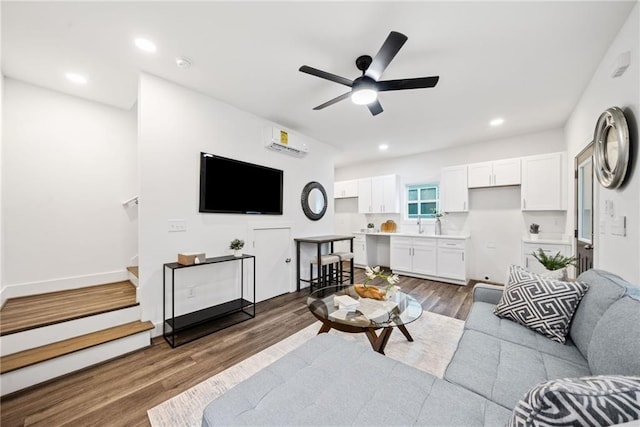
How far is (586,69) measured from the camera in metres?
2.42

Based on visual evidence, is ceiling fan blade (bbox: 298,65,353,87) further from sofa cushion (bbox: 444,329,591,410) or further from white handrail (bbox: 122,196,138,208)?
white handrail (bbox: 122,196,138,208)

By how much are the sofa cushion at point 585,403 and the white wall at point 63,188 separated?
4.18 metres

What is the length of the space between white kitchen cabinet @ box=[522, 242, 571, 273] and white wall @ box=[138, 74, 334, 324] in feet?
13.8

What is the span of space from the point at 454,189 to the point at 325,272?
3.03 meters

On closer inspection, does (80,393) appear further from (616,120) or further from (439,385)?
(616,120)

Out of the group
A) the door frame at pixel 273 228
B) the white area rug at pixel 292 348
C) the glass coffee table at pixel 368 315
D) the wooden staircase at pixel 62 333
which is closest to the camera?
the white area rug at pixel 292 348

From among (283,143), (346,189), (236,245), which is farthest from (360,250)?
(236,245)

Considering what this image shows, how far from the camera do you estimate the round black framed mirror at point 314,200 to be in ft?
14.0

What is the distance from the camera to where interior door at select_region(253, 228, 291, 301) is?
11.6ft

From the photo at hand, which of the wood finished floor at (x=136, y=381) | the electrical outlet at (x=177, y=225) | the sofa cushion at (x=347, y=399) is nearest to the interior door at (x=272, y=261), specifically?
the wood finished floor at (x=136, y=381)

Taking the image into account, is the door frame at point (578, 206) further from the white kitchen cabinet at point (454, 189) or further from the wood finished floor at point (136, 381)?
the wood finished floor at point (136, 381)

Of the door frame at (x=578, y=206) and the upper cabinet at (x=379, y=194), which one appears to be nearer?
the door frame at (x=578, y=206)

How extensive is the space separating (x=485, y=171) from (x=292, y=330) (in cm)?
432

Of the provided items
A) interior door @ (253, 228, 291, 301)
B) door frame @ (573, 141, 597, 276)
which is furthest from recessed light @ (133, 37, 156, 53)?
door frame @ (573, 141, 597, 276)
